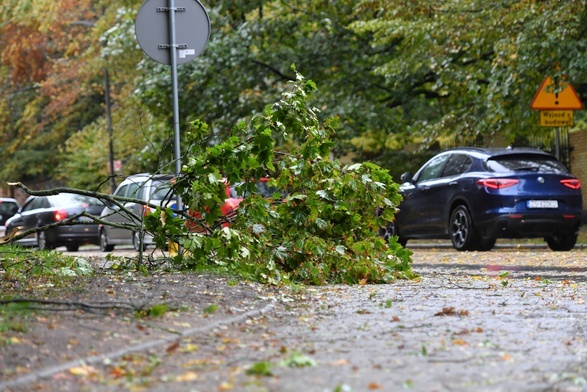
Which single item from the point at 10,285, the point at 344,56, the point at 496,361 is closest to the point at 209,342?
the point at 496,361

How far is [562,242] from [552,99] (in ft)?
10.1

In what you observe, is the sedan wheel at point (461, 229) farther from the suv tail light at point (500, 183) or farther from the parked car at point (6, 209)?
the parked car at point (6, 209)

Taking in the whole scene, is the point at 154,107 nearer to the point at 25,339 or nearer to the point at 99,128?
the point at 99,128

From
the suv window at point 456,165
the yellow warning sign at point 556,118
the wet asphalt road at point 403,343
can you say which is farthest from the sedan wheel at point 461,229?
the wet asphalt road at point 403,343

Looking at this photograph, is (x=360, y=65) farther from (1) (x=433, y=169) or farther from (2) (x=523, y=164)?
(2) (x=523, y=164)

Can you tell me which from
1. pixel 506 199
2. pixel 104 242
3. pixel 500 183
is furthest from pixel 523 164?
pixel 104 242

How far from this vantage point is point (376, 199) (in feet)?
43.4

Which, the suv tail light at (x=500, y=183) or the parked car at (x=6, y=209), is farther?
the parked car at (x=6, y=209)

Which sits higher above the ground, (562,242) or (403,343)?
(403,343)

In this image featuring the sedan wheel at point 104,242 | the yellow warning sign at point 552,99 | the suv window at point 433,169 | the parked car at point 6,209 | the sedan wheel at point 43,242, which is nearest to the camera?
the suv window at point 433,169

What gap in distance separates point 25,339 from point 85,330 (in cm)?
53

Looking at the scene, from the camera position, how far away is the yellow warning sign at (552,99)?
21891 millimetres

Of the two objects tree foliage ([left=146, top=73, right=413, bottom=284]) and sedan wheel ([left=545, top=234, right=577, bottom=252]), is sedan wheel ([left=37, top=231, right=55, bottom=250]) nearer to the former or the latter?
sedan wheel ([left=545, top=234, right=577, bottom=252])

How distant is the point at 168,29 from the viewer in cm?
1412
